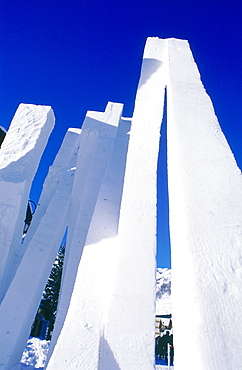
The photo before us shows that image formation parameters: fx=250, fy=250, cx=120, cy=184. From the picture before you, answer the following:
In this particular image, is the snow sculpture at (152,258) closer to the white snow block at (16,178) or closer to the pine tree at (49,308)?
the white snow block at (16,178)

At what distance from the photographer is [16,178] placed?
267 centimetres

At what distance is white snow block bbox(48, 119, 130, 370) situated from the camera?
39.6 inches

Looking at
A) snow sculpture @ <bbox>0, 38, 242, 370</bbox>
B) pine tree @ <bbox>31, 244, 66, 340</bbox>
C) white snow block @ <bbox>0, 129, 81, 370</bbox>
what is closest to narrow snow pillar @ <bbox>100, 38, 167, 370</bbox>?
snow sculpture @ <bbox>0, 38, 242, 370</bbox>

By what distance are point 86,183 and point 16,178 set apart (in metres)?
0.75

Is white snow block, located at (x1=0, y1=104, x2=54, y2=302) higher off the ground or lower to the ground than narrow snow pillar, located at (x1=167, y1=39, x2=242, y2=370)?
higher

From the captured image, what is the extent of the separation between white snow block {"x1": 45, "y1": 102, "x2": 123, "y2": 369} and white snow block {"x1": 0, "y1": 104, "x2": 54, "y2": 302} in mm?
574

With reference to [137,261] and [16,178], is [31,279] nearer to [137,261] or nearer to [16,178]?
[16,178]

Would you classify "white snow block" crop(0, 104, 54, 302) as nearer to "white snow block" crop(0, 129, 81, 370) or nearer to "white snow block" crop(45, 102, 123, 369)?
"white snow block" crop(0, 129, 81, 370)

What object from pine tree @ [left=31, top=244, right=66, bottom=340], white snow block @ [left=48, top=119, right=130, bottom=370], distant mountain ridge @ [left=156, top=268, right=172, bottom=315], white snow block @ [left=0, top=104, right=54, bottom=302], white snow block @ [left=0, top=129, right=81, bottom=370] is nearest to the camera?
white snow block @ [left=48, top=119, right=130, bottom=370]

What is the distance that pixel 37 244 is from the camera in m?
2.54

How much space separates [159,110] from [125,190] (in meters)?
0.83

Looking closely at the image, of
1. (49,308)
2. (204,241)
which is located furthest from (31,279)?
(49,308)

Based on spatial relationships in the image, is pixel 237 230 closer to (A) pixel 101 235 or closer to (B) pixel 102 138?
(A) pixel 101 235

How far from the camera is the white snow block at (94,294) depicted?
101cm
